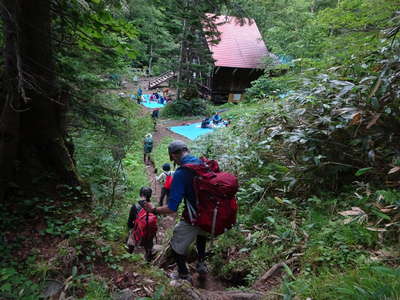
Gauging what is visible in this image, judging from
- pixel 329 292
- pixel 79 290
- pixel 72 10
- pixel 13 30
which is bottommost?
pixel 79 290

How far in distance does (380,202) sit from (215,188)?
192 cm

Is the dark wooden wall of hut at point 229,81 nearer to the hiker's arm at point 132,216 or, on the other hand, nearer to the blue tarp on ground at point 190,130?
the blue tarp on ground at point 190,130

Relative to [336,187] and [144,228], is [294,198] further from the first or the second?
[144,228]

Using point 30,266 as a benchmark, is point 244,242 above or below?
below

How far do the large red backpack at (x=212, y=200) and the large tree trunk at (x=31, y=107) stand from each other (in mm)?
2107

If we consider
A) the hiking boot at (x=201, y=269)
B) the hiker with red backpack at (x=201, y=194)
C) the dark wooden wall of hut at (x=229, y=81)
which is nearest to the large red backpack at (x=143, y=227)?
the hiking boot at (x=201, y=269)

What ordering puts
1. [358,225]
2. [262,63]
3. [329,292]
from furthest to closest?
1. [262,63]
2. [358,225]
3. [329,292]

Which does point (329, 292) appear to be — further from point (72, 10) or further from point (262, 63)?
point (262, 63)

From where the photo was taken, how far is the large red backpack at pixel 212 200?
3293 millimetres

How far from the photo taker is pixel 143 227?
15.3 feet

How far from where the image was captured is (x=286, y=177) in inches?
186

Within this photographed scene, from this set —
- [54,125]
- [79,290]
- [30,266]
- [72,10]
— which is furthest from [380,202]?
[72,10]

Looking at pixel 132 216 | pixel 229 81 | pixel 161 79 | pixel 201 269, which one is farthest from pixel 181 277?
Result: pixel 161 79

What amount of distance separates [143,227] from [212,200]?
1810mm
